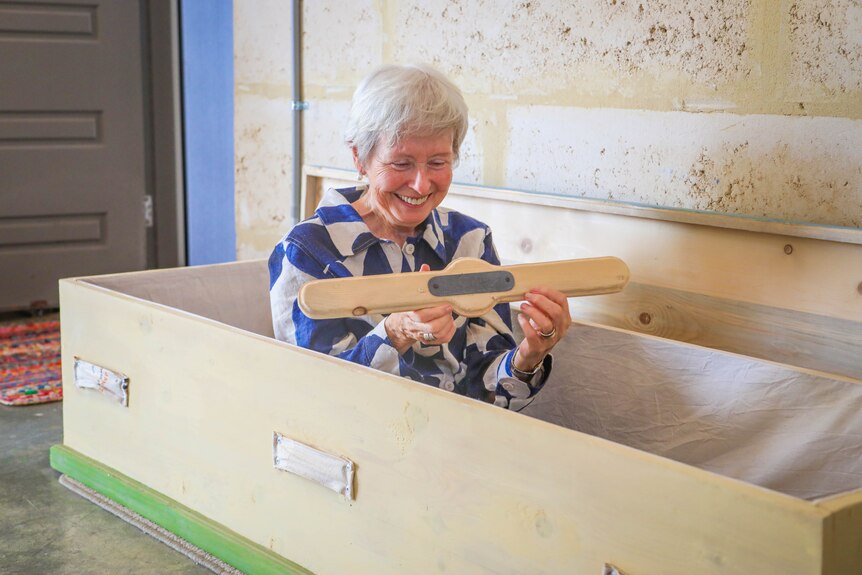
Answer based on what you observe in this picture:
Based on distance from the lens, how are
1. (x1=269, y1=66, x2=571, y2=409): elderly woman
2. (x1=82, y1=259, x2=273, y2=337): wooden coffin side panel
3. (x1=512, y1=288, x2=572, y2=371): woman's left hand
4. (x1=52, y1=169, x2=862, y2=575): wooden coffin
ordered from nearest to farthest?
(x1=52, y1=169, x2=862, y2=575): wooden coffin
(x1=512, y1=288, x2=572, y2=371): woman's left hand
(x1=269, y1=66, x2=571, y2=409): elderly woman
(x1=82, y1=259, x2=273, y2=337): wooden coffin side panel

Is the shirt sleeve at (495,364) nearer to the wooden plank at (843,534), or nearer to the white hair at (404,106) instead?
the white hair at (404,106)

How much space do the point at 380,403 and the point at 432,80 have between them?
54 centimetres

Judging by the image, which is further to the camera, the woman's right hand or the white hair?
the white hair

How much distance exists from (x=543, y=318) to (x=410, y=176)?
1.09 feet

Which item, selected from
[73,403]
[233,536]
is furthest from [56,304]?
[233,536]

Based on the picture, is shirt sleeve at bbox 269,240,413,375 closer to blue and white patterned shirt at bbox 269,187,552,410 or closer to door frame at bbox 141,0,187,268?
blue and white patterned shirt at bbox 269,187,552,410

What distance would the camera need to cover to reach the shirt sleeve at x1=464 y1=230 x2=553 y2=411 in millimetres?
1537

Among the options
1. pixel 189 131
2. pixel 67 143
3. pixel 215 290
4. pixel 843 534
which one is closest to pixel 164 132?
pixel 189 131

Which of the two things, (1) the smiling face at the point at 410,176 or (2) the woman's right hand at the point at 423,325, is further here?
(1) the smiling face at the point at 410,176

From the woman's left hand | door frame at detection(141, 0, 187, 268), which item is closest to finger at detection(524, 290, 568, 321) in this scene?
the woman's left hand

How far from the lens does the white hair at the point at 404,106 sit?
149 cm

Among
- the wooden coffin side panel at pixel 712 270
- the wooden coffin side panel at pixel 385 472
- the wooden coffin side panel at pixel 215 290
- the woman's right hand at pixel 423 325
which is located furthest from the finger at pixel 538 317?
the wooden coffin side panel at pixel 215 290

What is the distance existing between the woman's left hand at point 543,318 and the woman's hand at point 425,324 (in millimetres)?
121

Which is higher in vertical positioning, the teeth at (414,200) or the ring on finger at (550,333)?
the teeth at (414,200)
